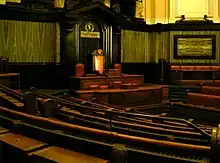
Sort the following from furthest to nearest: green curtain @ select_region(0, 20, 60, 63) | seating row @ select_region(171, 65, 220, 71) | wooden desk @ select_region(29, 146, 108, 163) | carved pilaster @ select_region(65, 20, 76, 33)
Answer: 1. seating row @ select_region(171, 65, 220, 71)
2. carved pilaster @ select_region(65, 20, 76, 33)
3. green curtain @ select_region(0, 20, 60, 63)
4. wooden desk @ select_region(29, 146, 108, 163)

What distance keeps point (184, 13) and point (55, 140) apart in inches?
463

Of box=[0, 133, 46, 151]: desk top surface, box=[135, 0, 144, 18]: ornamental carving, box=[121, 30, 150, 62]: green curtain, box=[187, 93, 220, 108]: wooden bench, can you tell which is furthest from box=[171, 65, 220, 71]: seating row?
box=[0, 133, 46, 151]: desk top surface

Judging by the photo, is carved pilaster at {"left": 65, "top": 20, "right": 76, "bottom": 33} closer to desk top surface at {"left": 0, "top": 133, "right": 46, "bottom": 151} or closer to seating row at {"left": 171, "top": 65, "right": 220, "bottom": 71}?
seating row at {"left": 171, "top": 65, "right": 220, "bottom": 71}

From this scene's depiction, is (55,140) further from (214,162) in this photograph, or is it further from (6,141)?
(214,162)

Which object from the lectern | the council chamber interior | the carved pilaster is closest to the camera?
the council chamber interior

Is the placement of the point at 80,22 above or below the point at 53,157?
above

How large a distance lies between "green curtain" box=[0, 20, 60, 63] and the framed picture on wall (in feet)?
17.2

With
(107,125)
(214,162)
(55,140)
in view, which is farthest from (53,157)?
(214,162)

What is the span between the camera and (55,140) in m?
2.64

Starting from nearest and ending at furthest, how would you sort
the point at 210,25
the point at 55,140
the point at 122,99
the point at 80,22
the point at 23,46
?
1. the point at 55,140
2. the point at 122,99
3. the point at 23,46
4. the point at 80,22
5. the point at 210,25

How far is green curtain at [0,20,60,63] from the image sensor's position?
366 inches

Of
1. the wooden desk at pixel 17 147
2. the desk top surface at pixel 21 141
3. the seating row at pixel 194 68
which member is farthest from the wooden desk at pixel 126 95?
the wooden desk at pixel 17 147

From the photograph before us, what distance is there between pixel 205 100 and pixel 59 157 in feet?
17.5

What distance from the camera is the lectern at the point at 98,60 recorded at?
10117 millimetres
